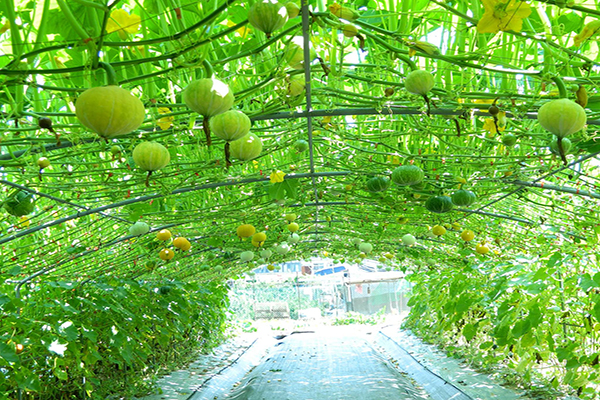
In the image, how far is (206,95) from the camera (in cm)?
137

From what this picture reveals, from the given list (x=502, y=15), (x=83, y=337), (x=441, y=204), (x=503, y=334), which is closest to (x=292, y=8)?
(x=502, y=15)

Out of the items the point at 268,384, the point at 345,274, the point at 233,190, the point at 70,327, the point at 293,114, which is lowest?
the point at 345,274

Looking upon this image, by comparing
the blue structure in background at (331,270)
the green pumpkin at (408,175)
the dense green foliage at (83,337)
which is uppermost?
the green pumpkin at (408,175)

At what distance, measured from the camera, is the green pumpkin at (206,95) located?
1368mm

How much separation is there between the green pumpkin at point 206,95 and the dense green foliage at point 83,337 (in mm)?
2809

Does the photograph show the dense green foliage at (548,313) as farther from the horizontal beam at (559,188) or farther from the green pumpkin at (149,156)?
the green pumpkin at (149,156)

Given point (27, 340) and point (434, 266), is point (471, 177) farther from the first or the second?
point (434, 266)

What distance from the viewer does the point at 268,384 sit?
281 inches

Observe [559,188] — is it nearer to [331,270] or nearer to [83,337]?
[83,337]

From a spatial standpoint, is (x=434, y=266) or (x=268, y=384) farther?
(x=434, y=266)

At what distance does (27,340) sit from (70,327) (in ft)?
1.29

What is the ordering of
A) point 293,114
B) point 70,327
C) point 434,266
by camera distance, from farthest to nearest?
1. point 434,266
2. point 70,327
3. point 293,114

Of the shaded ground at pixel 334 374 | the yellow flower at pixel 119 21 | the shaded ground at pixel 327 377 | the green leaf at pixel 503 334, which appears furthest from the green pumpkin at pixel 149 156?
the shaded ground at pixel 327 377

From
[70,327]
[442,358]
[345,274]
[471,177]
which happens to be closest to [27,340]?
[70,327]
